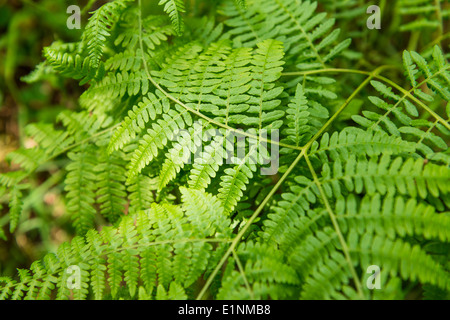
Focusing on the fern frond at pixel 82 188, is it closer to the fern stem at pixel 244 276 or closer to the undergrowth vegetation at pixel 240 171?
the undergrowth vegetation at pixel 240 171

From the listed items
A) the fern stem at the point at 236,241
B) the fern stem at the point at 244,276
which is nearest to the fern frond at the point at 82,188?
the fern stem at the point at 236,241

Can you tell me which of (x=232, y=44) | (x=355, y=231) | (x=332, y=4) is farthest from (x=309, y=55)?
(x=355, y=231)

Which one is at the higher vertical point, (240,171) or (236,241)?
(240,171)

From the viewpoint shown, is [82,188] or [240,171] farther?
[82,188]

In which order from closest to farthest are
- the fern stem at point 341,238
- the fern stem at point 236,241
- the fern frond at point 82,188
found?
the fern stem at point 341,238
the fern stem at point 236,241
the fern frond at point 82,188

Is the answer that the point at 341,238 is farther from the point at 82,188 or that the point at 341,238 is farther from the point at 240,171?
the point at 82,188

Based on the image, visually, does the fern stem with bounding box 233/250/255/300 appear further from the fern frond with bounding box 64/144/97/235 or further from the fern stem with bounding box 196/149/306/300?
the fern frond with bounding box 64/144/97/235

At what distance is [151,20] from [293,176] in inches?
49.4

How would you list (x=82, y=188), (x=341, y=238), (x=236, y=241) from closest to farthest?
(x=341, y=238) < (x=236, y=241) < (x=82, y=188)

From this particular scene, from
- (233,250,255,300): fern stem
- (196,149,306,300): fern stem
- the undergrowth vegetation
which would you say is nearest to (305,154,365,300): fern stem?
the undergrowth vegetation

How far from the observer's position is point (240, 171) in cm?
158

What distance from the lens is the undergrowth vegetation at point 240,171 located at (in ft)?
4.33

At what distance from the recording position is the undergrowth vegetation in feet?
4.33

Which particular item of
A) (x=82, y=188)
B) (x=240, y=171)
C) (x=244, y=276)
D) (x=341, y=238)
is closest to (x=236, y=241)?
(x=244, y=276)
